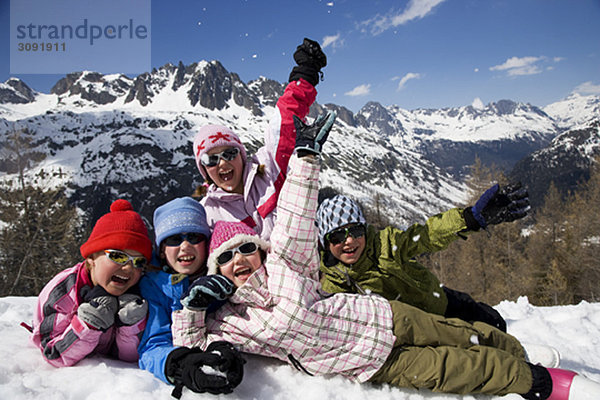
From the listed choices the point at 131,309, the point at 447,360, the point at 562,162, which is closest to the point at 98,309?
the point at 131,309

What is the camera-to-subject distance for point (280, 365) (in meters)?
2.97

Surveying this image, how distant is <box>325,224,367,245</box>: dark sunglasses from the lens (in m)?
3.63

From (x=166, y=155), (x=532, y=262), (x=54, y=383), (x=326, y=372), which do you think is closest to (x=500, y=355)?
(x=326, y=372)

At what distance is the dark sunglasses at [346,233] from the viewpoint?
3627 millimetres

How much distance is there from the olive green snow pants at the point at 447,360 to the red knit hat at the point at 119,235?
2319 mm

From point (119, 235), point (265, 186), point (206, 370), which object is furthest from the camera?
point (265, 186)

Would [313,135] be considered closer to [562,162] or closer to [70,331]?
[70,331]

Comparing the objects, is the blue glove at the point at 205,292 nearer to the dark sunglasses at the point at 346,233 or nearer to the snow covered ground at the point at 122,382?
the snow covered ground at the point at 122,382

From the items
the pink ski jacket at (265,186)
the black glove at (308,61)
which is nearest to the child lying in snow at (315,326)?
the pink ski jacket at (265,186)

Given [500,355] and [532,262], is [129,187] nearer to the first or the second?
[532,262]

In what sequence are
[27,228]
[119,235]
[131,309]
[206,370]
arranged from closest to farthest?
[206,370]
[131,309]
[119,235]
[27,228]

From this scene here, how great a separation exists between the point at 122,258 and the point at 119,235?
0.66 feet

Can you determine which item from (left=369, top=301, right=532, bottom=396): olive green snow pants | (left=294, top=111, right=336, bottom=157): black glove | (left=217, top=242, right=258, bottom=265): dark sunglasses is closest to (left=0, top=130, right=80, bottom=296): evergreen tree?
(left=217, top=242, right=258, bottom=265): dark sunglasses

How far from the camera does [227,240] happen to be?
2922mm
